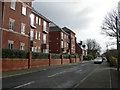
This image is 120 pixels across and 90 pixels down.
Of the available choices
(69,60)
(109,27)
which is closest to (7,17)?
(109,27)

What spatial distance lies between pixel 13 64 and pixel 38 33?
14085mm

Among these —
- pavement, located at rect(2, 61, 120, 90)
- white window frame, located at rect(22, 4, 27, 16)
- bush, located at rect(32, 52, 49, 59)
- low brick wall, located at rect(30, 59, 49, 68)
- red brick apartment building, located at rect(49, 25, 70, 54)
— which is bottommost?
pavement, located at rect(2, 61, 120, 90)

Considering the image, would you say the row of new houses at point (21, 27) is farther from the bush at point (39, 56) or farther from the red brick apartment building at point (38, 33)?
the bush at point (39, 56)

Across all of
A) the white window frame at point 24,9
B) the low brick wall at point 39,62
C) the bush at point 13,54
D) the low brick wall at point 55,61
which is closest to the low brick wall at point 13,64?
the bush at point 13,54

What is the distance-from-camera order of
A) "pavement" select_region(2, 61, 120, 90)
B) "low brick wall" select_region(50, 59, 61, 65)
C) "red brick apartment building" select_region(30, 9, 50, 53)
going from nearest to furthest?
1. "pavement" select_region(2, 61, 120, 90)
2. "red brick apartment building" select_region(30, 9, 50, 53)
3. "low brick wall" select_region(50, 59, 61, 65)

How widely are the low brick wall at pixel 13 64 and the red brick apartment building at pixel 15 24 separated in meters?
2.79

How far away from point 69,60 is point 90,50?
56.0 meters

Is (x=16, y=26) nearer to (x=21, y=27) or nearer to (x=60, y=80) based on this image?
(x=21, y=27)

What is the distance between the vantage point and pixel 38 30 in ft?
101

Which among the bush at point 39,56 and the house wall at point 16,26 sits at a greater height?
the house wall at point 16,26

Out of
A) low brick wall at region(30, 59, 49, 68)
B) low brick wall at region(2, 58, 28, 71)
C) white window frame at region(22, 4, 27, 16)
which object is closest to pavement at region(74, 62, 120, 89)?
low brick wall at region(2, 58, 28, 71)

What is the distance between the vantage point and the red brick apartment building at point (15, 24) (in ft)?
64.7

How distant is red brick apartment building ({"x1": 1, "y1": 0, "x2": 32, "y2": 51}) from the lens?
19.7 m

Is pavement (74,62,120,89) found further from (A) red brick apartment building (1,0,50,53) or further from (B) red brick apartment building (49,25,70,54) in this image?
(B) red brick apartment building (49,25,70,54)
